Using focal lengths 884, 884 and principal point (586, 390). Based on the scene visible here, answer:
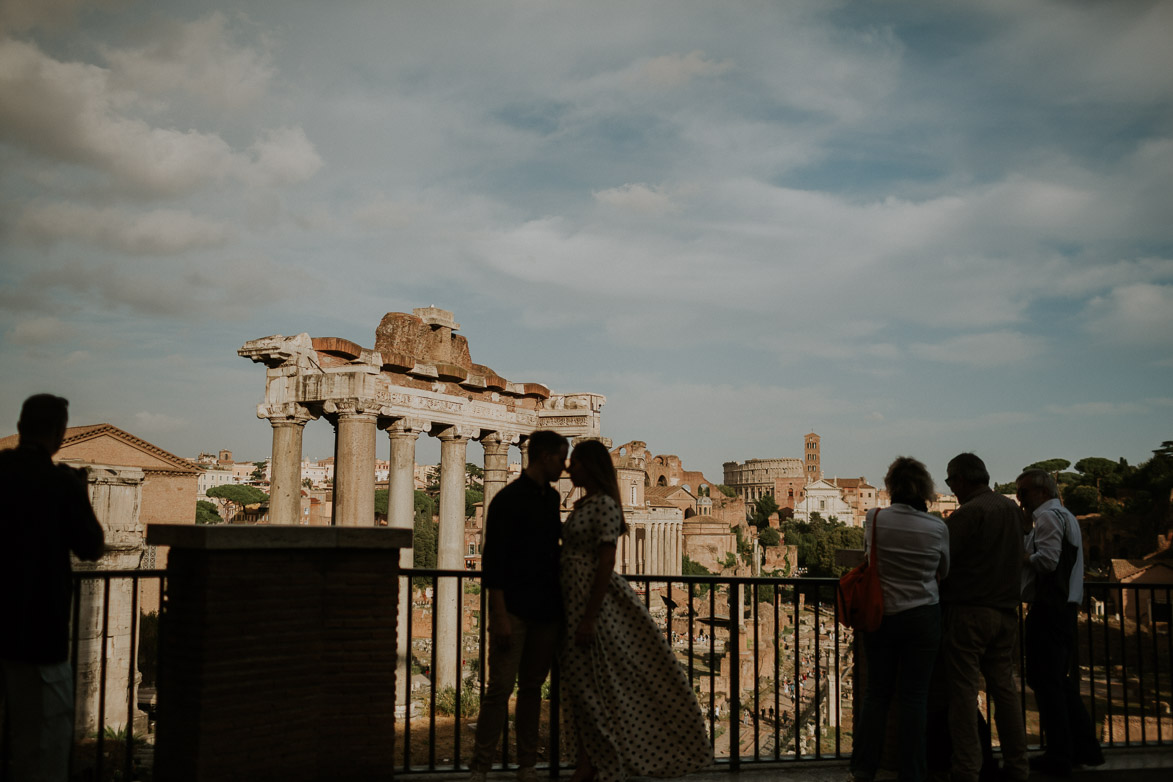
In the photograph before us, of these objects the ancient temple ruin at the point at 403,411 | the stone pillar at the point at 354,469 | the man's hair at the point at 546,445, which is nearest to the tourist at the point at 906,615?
the man's hair at the point at 546,445

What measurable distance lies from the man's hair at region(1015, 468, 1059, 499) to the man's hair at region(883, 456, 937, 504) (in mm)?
1122

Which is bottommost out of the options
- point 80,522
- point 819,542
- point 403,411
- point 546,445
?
point 819,542

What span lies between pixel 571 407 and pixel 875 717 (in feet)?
43.2

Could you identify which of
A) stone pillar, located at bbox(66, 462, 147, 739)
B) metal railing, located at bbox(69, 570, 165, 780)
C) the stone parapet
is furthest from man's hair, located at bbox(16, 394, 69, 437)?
stone pillar, located at bbox(66, 462, 147, 739)

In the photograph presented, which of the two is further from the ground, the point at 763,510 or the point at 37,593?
the point at 37,593

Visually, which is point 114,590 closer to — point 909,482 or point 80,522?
point 80,522

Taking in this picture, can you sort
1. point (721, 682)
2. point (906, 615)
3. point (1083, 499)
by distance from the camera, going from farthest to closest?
point (1083, 499), point (721, 682), point (906, 615)

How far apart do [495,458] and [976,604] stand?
42.1 ft

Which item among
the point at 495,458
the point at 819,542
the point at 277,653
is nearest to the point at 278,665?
the point at 277,653

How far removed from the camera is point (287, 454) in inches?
529

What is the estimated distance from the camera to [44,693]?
12.2 feet

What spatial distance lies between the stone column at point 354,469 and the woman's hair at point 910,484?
31.7ft

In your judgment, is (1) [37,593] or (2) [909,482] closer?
(1) [37,593]

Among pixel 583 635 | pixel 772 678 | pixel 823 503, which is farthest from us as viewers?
pixel 823 503
